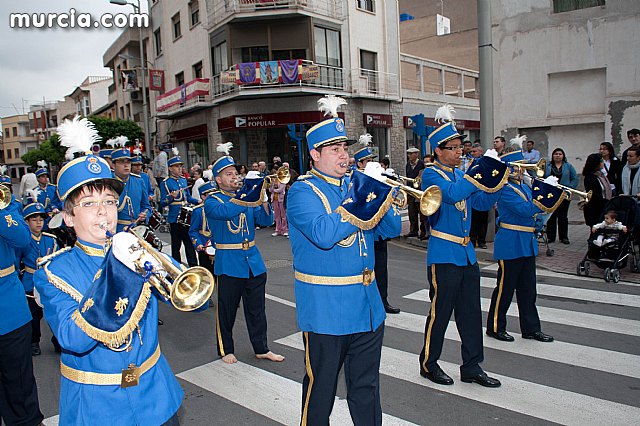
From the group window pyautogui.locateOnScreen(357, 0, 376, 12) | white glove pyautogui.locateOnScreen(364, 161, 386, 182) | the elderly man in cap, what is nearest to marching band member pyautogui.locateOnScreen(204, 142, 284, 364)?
white glove pyautogui.locateOnScreen(364, 161, 386, 182)

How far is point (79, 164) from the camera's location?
8.53 feet

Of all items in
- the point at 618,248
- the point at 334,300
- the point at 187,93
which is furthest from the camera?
the point at 187,93

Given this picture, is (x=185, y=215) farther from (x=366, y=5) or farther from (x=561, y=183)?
(x=366, y=5)

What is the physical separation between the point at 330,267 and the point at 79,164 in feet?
5.72

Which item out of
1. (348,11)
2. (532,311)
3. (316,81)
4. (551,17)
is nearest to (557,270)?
(532,311)

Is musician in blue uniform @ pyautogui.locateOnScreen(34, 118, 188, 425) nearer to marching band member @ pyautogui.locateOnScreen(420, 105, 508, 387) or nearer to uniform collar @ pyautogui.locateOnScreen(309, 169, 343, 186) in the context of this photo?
uniform collar @ pyautogui.locateOnScreen(309, 169, 343, 186)

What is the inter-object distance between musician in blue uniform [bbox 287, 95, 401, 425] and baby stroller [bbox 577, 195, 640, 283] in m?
6.53

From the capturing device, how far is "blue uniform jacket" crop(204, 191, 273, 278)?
18.8ft

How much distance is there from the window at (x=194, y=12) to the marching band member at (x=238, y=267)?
84.4 ft

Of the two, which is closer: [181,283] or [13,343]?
[181,283]

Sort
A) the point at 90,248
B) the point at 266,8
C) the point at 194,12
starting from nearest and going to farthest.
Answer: the point at 90,248 < the point at 266,8 < the point at 194,12

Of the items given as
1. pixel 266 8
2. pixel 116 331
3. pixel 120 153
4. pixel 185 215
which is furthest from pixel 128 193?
pixel 266 8

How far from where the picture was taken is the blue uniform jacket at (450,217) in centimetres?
488

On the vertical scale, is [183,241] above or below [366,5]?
below
